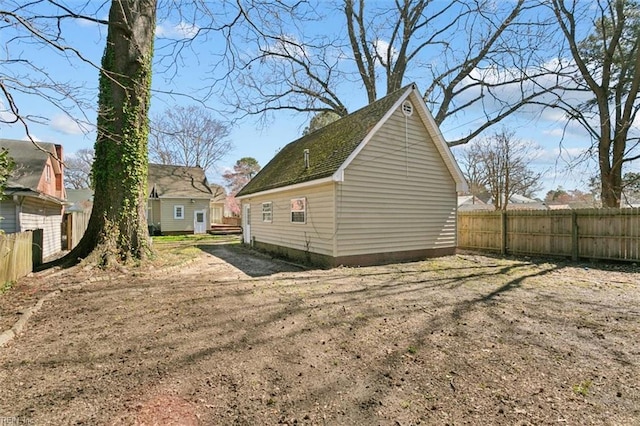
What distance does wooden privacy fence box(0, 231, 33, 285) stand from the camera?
267 inches

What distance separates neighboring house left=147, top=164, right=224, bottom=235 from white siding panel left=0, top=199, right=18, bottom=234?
49.5 ft

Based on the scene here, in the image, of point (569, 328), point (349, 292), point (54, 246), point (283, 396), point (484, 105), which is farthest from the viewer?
point (484, 105)

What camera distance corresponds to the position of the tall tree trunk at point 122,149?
9.33m

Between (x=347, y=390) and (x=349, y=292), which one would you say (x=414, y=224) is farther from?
(x=347, y=390)

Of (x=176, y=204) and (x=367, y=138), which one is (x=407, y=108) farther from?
(x=176, y=204)

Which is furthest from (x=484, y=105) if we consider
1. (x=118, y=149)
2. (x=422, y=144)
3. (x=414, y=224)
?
(x=118, y=149)

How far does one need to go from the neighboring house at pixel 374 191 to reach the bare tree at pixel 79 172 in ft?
133

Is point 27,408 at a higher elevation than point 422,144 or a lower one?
lower

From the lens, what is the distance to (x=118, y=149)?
9.44 m

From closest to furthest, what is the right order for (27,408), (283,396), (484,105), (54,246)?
1. (27,408)
2. (283,396)
3. (54,246)
4. (484,105)

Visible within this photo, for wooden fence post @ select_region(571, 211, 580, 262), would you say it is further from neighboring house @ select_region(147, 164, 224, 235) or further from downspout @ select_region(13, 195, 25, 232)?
neighboring house @ select_region(147, 164, 224, 235)

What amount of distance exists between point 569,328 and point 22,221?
50.6ft

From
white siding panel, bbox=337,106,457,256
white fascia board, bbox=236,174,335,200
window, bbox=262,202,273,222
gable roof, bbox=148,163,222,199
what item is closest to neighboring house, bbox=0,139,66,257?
white fascia board, bbox=236,174,335,200

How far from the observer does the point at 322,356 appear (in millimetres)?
3842
